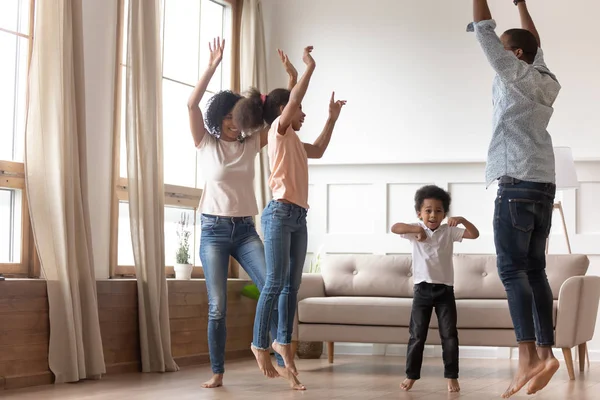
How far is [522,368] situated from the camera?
11.1ft

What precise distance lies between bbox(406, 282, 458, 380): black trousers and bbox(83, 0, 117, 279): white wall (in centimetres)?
200

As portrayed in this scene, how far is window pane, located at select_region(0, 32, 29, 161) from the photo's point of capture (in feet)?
15.6

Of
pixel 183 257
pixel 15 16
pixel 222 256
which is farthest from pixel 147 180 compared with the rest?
pixel 222 256

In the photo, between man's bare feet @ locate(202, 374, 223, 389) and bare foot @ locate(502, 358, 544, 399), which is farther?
man's bare feet @ locate(202, 374, 223, 389)

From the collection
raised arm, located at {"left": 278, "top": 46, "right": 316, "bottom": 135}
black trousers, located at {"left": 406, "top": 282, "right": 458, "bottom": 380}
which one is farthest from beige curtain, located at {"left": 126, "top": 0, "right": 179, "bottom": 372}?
black trousers, located at {"left": 406, "top": 282, "right": 458, "bottom": 380}

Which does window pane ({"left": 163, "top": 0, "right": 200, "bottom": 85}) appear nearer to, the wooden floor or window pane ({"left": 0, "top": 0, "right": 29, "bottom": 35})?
window pane ({"left": 0, "top": 0, "right": 29, "bottom": 35})

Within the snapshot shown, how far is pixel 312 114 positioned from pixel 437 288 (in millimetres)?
3123

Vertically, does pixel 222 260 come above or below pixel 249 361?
above

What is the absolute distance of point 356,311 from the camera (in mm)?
5512

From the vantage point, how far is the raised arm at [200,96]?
411 cm

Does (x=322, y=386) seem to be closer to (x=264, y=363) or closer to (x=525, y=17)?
(x=264, y=363)

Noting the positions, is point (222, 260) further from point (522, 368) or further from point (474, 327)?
A: point (474, 327)

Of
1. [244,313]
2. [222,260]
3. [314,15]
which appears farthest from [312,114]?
[222,260]

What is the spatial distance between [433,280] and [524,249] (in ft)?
3.03
